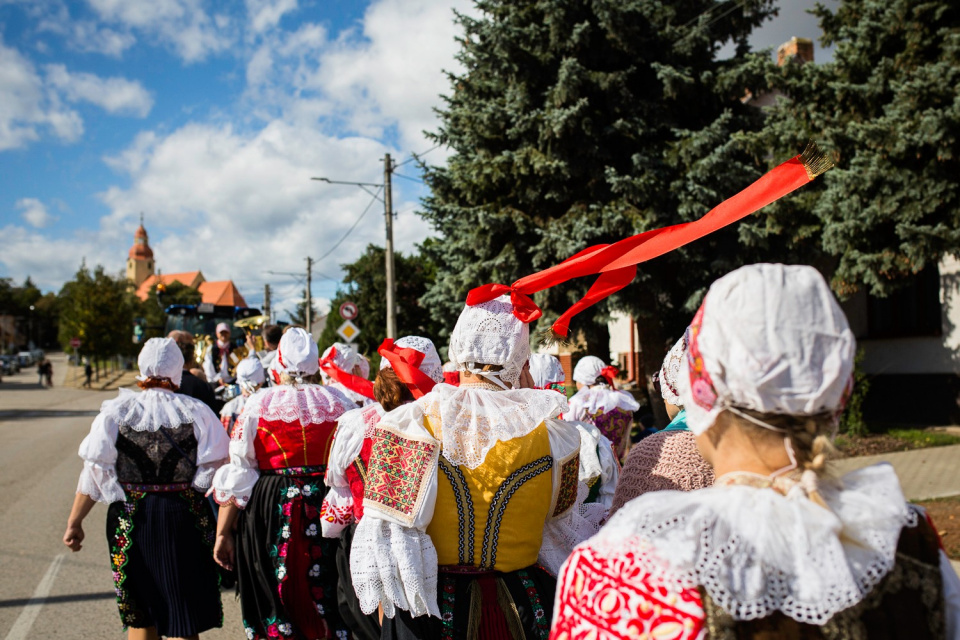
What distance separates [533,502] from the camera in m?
2.43

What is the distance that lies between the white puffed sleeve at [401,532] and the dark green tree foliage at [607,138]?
9.19 m

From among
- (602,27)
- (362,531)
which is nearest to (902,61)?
(602,27)

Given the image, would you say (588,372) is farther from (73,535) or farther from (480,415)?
(480,415)

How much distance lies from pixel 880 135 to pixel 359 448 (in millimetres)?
9253

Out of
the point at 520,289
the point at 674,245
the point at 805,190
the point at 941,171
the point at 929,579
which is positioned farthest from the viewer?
the point at 805,190

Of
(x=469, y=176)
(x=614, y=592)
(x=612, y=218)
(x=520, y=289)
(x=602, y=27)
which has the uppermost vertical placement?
(x=602, y=27)

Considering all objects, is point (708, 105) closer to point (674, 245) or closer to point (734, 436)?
point (674, 245)

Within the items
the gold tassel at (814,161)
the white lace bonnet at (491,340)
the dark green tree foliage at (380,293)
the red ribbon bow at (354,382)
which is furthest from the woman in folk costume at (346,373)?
the dark green tree foliage at (380,293)

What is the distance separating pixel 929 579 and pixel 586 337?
1136 cm

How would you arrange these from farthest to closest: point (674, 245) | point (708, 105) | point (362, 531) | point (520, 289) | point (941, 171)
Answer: point (708, 105) < point (941, 171) < point (520, 289) < point (362, 531) < point (674, 245)

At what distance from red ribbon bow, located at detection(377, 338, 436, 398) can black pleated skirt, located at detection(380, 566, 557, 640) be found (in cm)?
93

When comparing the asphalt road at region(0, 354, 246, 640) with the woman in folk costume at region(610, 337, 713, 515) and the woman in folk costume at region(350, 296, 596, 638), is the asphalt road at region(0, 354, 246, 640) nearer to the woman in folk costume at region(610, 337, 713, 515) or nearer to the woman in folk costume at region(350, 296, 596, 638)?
the woman in folk costume at region(350, 296, 596, 638)

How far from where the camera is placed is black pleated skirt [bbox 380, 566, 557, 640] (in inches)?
93.0

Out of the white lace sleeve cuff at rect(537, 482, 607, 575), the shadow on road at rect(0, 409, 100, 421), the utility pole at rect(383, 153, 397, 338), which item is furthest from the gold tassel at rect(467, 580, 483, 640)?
the shadow on road at rect(0, 409, 100, 421)
